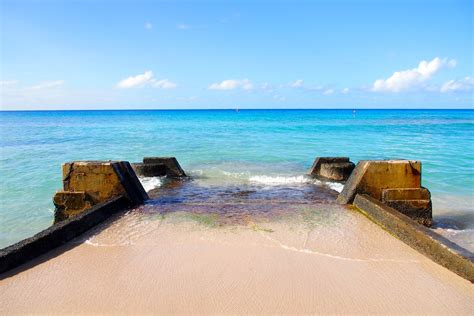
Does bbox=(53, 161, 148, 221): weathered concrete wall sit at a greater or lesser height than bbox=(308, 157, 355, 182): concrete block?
greater

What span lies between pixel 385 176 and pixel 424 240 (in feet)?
6.41

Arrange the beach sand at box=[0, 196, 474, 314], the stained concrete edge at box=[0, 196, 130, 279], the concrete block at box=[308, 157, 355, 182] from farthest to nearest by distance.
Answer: the concrete block at box=[308, 157, 355, 182] < the stained concrete edge at box=[0, 196, 130, 279] < the beach sand at box=[0, 196, 474, 314]

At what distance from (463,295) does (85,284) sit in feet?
10.7

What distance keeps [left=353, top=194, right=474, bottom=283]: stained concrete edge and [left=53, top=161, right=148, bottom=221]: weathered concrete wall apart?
3.90 m

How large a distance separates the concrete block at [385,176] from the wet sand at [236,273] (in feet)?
2.59

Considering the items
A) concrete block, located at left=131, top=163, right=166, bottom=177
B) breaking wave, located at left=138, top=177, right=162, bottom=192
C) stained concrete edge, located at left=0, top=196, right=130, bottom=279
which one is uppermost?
stained concrete edge, located at left=0, top=196, right=130, bottom=279

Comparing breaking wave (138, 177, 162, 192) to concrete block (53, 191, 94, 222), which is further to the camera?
breaking wave (138, 177, 162, 192)

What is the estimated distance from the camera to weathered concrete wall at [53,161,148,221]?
18.6 ft

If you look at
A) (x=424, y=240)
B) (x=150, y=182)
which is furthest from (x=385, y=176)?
(x=150, y=182)

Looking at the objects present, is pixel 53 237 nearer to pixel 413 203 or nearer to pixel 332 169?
pixel 413 203

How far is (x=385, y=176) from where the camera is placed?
19.0ft

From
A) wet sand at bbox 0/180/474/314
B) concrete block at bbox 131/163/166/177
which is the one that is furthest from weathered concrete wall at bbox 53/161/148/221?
concrete block at bbox 131/163/166/177

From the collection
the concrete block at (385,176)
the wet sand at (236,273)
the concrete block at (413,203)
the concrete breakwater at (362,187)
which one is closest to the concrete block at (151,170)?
the concrete breakwater at (362,187)

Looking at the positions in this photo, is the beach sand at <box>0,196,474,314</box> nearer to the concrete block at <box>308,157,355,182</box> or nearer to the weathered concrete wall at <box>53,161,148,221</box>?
the weathered concrete wall at <box>53,161,148,221</box>
